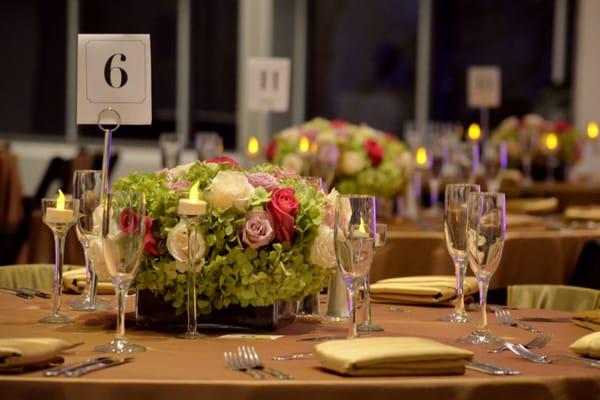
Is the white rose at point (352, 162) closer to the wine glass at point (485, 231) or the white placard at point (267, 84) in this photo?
the white placard at point (267, 84)

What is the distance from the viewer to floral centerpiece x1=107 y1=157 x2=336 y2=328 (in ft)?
7.88

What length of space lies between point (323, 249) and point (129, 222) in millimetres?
447

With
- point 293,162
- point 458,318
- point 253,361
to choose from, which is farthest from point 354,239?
point 293,162

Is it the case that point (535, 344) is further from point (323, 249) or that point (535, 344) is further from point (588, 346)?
point (323, 249)

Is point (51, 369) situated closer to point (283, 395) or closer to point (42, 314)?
point (283, 395)

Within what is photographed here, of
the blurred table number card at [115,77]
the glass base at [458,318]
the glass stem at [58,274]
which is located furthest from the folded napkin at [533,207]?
the glass stem at [58,274]

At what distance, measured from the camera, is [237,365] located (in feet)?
6.77

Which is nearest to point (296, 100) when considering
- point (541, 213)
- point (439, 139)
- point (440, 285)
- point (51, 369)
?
point (439, 139)

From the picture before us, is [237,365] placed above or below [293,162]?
below

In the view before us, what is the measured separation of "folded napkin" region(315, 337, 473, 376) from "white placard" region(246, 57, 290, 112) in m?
4.57

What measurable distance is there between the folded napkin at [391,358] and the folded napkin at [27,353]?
441mm

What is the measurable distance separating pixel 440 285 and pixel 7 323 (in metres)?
1.05

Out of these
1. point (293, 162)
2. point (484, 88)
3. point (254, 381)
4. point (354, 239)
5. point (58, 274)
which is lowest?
point (254, 381)

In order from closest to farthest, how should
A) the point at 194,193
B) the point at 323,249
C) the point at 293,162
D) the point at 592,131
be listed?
the point at 194,193 → the point at 323,249 → the point at 293,162 → the point at 592,131
